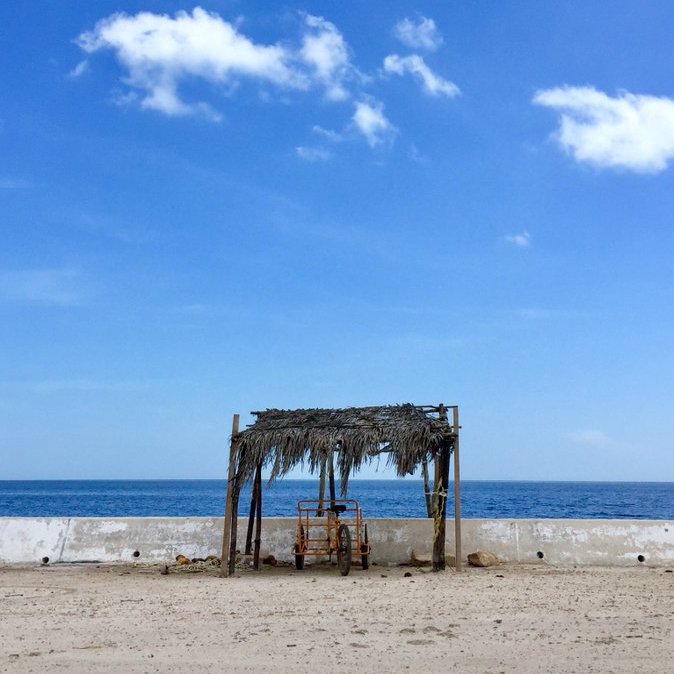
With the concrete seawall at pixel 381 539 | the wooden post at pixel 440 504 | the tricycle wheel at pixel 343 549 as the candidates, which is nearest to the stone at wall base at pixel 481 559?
the concrete seawall at pixel 381 539

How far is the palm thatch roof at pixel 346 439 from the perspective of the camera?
12031mm

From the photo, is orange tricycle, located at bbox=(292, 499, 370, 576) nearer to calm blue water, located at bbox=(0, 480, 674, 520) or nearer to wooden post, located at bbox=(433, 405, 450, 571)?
wooden post, located at bbox=(433, 405, 450, 571)

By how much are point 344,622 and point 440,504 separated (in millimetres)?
4490

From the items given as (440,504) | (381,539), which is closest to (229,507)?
(381,539)

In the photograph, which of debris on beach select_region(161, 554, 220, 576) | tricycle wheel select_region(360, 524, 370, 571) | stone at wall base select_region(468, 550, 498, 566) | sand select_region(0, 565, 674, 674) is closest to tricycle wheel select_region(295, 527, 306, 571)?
sand select_region(0, 565, 674, 674)

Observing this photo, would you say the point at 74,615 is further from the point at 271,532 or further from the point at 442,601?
the point at 271,532

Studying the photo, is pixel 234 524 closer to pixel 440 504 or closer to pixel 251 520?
pixel 251 520

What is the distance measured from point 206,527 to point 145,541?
3.55ft

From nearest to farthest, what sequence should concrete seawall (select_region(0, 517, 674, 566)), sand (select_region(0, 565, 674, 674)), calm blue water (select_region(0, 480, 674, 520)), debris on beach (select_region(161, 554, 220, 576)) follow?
sand (select_region(0, 565, 674, 674)) < debris on beach (select_region(161, 554, 220, 576)) < concrete seawall (select_region(0, 517, 674, 566)) < calm blue water (select_region(0, 480, 674, 520))

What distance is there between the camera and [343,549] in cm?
1210

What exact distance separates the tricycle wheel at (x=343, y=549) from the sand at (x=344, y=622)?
28 cm

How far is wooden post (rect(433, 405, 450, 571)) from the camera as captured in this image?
479 inches

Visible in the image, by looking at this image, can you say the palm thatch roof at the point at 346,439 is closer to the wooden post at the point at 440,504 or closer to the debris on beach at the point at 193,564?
the wooden post at the point at 440,504

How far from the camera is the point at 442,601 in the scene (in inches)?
366
